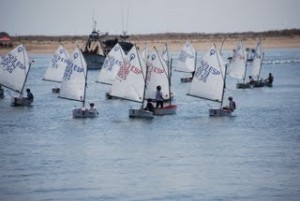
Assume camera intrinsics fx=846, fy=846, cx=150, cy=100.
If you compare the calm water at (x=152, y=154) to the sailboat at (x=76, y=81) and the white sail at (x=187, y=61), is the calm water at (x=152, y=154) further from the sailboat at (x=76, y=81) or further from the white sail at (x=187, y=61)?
the white sail at (x=187, y=61)

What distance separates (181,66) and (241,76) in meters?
12.3

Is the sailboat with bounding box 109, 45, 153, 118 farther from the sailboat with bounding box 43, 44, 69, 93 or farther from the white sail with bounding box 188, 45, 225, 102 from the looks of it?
the sailboat with bounding box 43, 44, 69, 93

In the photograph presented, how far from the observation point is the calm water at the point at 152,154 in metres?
35.0

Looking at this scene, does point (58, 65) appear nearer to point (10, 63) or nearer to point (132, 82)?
point (10, 63)

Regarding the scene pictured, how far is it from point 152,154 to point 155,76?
49.4 feet

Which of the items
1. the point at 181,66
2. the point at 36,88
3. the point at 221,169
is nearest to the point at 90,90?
the point at 36,88

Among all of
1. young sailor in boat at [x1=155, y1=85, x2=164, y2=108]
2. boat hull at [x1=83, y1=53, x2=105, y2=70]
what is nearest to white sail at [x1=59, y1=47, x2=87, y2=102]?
young sailor in boat at [x1=155, y1=85, x2=164, y2=108]

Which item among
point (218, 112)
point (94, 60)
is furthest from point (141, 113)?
point (94, 60)

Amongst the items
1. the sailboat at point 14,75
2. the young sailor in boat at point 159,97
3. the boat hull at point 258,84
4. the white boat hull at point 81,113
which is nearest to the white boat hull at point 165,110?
the young sailor in boat at point 159,97

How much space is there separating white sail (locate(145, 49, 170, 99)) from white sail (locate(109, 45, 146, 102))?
3.17 feet

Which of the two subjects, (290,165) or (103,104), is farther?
(103,104)

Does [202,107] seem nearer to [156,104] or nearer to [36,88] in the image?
[156,104]

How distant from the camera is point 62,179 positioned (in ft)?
123

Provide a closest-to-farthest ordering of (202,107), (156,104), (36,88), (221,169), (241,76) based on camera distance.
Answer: (221,169) < (156,104) < (202,107) < (241,76) < (36,88)
